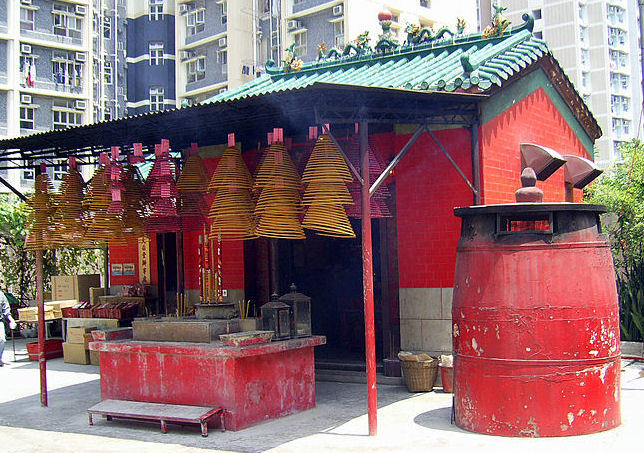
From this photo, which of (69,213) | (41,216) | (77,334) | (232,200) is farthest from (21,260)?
(232,200)

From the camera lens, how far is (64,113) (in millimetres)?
38969

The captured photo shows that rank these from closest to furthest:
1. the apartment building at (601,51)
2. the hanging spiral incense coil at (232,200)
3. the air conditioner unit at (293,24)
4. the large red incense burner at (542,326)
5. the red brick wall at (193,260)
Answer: the large red incense burner at (542,326), the hanging spiral incense coil at (232,200), the red brick wall at (193,260), the air conditioner unit at (293,24), the apartment building at (601,51)

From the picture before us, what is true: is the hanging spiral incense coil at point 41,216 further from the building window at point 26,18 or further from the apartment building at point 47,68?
the building window at point 26,18

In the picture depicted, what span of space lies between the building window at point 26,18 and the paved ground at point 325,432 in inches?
1212

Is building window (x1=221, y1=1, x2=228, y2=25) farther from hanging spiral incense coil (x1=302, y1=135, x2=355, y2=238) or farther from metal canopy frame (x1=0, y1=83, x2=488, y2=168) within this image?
hanging spiral incense coil (x1=302, y1=135, x2=355, y2=238)

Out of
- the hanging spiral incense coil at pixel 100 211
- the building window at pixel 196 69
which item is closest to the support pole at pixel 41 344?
the hanging spiral incense coil at pixel 100 211

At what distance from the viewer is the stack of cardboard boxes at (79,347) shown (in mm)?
14836

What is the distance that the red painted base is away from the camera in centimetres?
871

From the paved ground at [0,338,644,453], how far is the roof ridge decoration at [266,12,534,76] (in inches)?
230

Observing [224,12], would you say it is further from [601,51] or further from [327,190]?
[327,190]

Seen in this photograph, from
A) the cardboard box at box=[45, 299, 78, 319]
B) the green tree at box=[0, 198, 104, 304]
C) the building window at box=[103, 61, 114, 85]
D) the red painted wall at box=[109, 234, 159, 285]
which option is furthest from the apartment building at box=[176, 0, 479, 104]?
the cardboard box at box=[45, 299, 78, 319]

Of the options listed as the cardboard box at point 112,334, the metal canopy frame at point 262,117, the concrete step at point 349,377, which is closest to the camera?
the metal canopy frame at point 262,117

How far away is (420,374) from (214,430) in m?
3.06

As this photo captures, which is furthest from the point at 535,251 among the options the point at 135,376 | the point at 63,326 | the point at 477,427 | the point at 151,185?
the point at 63,326
